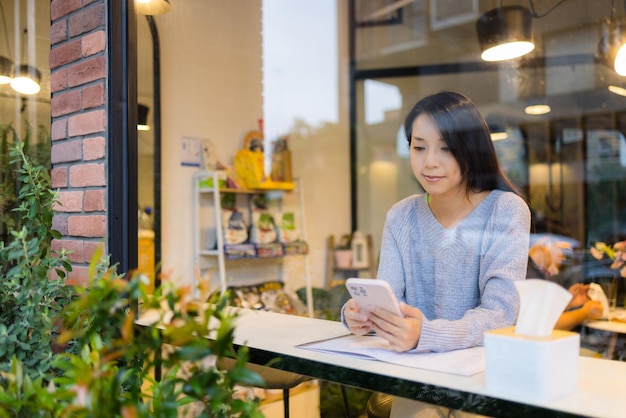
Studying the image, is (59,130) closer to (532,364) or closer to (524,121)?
(532,364)

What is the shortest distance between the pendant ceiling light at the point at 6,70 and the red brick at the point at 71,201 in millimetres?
571

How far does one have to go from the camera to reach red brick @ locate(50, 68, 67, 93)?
82.0 inches

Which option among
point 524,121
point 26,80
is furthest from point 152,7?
point 524,121

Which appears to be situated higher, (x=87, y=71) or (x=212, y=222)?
(x=87, y=71)

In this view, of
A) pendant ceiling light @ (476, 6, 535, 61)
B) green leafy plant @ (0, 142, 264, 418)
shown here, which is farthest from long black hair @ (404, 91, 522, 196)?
pendant ceiling light @ (476, 6, 535, 61)

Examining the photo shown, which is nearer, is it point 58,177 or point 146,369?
point 146,369

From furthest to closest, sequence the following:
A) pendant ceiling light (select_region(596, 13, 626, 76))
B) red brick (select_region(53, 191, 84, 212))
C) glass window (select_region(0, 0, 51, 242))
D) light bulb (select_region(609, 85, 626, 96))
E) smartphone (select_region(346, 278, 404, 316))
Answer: light bulb (select_region(609, 85, 626, 96)) < pendant ceiling light (select_region(596, 13, 626, 76)) < glass window (select_region(0, 0, 51, 242)) < red brick (select_region(53, 191, 84, 212)) < smartphone (select_region(346, 278, 404, 316))

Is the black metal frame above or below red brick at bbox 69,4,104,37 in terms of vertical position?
below

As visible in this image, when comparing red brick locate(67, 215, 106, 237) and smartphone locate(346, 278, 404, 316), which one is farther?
red brick locate(67, 215, 106, 237)

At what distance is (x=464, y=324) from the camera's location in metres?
1.22

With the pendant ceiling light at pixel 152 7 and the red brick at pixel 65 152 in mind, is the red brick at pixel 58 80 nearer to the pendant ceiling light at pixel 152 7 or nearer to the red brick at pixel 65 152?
the red brick at pixel 65 152

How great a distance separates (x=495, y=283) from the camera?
1274 mm

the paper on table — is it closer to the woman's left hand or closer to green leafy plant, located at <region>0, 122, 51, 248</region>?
the woman's left hand

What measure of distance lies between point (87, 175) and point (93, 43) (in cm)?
44
